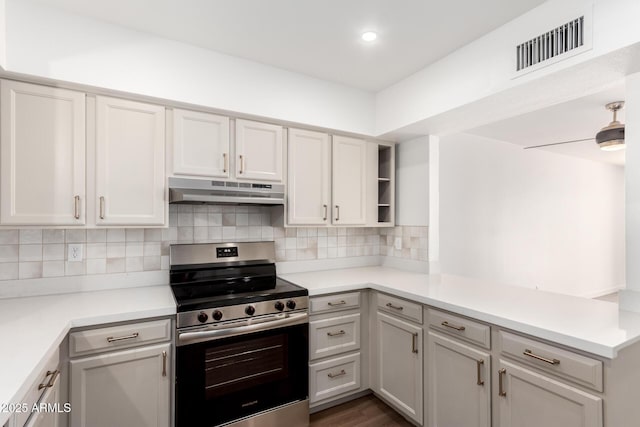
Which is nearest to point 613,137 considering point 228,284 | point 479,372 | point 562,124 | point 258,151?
point 562,124

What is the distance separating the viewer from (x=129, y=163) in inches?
77.9

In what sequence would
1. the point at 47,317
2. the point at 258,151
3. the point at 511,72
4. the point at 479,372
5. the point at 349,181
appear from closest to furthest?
1. the point at 47,317
2. the point at 479,372
3. the point at 511,72
4. the point at 258,151
5. the point at 349,181

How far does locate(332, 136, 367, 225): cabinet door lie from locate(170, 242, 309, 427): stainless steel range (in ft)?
2.62

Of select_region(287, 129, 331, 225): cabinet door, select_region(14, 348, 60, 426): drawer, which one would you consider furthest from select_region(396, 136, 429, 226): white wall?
select_region(14, 348, 60, 426): drawer

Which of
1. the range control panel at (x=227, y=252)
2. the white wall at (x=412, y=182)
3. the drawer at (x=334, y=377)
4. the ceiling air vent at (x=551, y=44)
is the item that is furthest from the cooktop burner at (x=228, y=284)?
the ceiling air vent at (x=551, y=44)

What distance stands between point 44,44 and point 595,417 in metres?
3.07

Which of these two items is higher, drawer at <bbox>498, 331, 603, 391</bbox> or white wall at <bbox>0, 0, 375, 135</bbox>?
white wall at <bbox>0, 0, 375, 135</bbox>

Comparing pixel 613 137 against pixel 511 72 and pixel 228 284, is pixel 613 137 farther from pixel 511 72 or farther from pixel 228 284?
pixel 228 284

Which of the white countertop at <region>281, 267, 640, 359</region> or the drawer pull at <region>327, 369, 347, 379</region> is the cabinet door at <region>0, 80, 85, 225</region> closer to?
the white countertop at <region>281, 267, 640, 359</region>

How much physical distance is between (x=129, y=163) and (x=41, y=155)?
0.41 m

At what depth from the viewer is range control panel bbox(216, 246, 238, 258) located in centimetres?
243

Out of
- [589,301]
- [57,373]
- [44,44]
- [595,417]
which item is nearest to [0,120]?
[44,44]

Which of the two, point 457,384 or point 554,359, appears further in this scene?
point 457,384

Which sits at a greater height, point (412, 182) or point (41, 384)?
point (412, 182)
